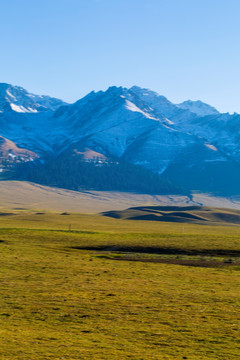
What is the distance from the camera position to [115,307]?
113ft

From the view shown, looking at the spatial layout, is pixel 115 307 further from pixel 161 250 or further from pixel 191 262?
pixel 161 250

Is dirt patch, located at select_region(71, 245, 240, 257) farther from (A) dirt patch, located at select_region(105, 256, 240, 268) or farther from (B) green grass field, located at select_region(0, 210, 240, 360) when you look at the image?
(A) dirt patch, located at select_region(105, 256, 240, 268)

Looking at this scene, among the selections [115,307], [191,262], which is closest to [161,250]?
[191,262]

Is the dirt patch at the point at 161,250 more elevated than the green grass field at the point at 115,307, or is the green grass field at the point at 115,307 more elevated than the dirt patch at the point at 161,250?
the dirt patch at the point at 161,250

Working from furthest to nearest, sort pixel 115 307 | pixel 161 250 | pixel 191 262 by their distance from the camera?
1. pixel 161 250
2. pixel 191 262
3. pixel 115 307

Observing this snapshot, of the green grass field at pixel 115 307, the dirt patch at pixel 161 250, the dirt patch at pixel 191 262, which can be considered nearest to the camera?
the green grass field at pixel 115 307

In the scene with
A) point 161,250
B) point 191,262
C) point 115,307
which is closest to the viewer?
point 115,307

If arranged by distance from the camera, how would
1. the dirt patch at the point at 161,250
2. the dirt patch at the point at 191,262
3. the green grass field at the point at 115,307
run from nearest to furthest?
the green grass field at the point at 115,307 < the dirt patch at the point at 191,262 < the dirt patch at the point at 161,250

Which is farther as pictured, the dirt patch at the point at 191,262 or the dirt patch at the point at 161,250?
the dirt patch at the point at 161,250

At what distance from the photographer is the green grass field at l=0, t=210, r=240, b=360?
81.3 ft

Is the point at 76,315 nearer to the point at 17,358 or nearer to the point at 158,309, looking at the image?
the point at 158,309

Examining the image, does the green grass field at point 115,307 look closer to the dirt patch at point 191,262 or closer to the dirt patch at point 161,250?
the dirt patch at point 191,262

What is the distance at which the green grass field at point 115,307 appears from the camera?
81.3 feet

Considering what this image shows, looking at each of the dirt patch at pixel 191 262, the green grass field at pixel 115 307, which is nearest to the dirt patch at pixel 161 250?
the green grass field at pixel 115 307
